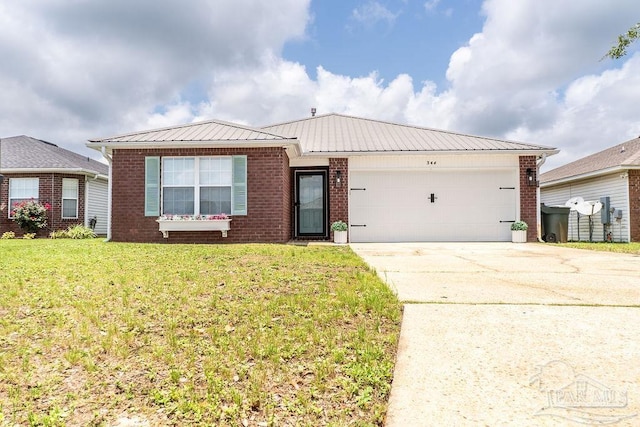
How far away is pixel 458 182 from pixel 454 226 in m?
1.32

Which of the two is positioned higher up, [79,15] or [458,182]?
[79,15]

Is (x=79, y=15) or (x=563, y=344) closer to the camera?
(x=563, y=344)

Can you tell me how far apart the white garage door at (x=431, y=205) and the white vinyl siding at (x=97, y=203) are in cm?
1180

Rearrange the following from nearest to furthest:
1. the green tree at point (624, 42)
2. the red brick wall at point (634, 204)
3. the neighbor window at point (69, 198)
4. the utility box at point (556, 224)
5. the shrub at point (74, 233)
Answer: the green tree at point (624, 42)
the utility box at point (556, 224)
the red brick wall at point (634, 204)
the shrub at point (74, 233)
the neighbor window at point (69, 198)

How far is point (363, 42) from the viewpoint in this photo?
1120 centimetres

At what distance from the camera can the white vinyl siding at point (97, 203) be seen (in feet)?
51.9

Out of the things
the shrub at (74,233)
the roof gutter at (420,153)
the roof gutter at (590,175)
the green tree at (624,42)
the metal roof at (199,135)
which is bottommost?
the shrub at (74,233)

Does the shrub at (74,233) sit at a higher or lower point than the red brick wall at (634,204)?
lower

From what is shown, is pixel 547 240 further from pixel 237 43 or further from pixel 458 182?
pixel 237 43

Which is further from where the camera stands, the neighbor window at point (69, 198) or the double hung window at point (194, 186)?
the neighbor window at point (69, 198)

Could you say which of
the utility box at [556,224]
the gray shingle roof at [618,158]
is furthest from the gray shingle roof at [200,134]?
the gray shingle roof at [618,158]

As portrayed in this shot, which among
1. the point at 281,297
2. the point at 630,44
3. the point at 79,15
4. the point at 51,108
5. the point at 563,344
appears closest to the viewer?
the point at 563,344

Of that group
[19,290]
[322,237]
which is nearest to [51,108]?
[322,237]

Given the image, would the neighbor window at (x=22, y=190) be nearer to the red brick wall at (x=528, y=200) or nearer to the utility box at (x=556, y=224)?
the red brick wall at (x=528, y=200)
